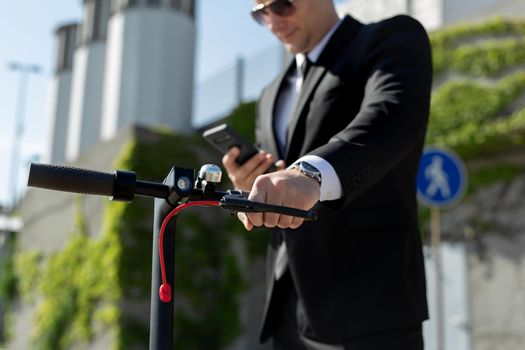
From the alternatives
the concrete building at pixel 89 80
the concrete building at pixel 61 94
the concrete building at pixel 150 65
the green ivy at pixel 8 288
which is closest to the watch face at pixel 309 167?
the green ivy at pixel 8 288

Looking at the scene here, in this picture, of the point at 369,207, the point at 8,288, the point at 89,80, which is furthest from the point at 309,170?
the point at 89,80

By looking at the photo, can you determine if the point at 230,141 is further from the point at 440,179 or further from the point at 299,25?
the point at 440,179

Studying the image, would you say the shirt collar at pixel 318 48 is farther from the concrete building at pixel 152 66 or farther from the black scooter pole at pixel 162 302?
the concrete building at pixel 152 66

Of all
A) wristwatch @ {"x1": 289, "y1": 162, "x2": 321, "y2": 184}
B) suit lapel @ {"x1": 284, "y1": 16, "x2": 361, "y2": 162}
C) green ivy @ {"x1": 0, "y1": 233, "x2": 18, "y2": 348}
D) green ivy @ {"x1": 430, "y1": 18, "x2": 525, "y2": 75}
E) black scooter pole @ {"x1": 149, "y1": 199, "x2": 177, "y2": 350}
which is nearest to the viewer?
black scooter pole @ {"x1": 149, "y1": 199, "x2": 177, "y2": 350}

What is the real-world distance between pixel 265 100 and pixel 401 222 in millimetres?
751

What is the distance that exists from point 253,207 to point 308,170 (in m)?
0.25

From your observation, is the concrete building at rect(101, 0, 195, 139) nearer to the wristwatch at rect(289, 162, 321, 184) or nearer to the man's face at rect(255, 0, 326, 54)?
the man's face at rect(255, 0, 326, 54)

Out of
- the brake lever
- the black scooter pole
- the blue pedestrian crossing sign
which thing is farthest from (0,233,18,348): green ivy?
the brake lever

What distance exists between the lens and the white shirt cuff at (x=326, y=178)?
1.43 m

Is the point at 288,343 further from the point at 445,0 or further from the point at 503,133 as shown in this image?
the point at 445,0

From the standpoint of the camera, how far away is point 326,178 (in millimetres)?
1435

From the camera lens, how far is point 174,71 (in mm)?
18156

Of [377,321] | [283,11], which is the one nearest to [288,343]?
[377,321]

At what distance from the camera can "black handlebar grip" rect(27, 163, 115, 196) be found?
122cm
